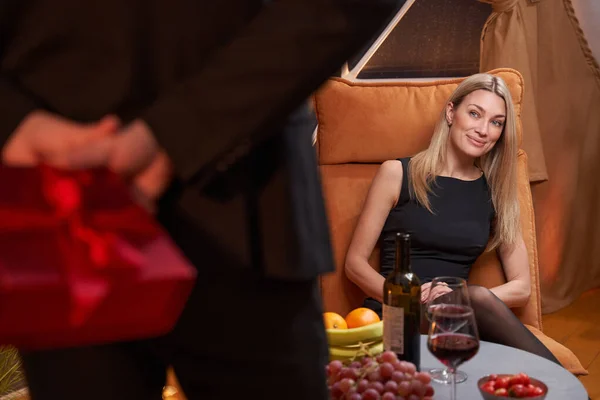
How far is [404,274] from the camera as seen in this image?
69.3 inches

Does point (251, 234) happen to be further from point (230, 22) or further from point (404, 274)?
point (404, 274)

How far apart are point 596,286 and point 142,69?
4133 mm

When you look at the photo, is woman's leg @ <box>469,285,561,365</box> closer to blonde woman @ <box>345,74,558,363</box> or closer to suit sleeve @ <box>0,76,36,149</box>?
blonde woman @ <box>345,74,558,363</box>

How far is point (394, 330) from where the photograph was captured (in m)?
1.73

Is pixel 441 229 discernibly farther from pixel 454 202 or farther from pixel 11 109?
pixel 11 109

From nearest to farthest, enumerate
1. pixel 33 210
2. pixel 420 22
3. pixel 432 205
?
pixel 33 210 → pixel 432 205 → pixel 420 22

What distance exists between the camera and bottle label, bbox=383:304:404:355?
172 centimetres

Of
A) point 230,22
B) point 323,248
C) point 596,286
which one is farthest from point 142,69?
point 596,286

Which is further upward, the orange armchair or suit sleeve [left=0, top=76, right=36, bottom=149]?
suit sleeve [left=0, top=76, right=36, bottom=149]

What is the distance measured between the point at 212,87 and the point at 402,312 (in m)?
1.20

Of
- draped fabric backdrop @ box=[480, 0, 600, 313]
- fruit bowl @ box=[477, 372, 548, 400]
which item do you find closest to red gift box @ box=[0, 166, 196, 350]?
fruit bowl @ box=[477, 372, 548, 400]

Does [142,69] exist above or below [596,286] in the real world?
above

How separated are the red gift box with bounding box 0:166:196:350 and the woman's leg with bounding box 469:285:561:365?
6.08 feet

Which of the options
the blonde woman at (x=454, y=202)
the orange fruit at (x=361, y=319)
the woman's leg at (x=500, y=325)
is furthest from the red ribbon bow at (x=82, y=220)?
the blonde woman at (x=454, y=202)
